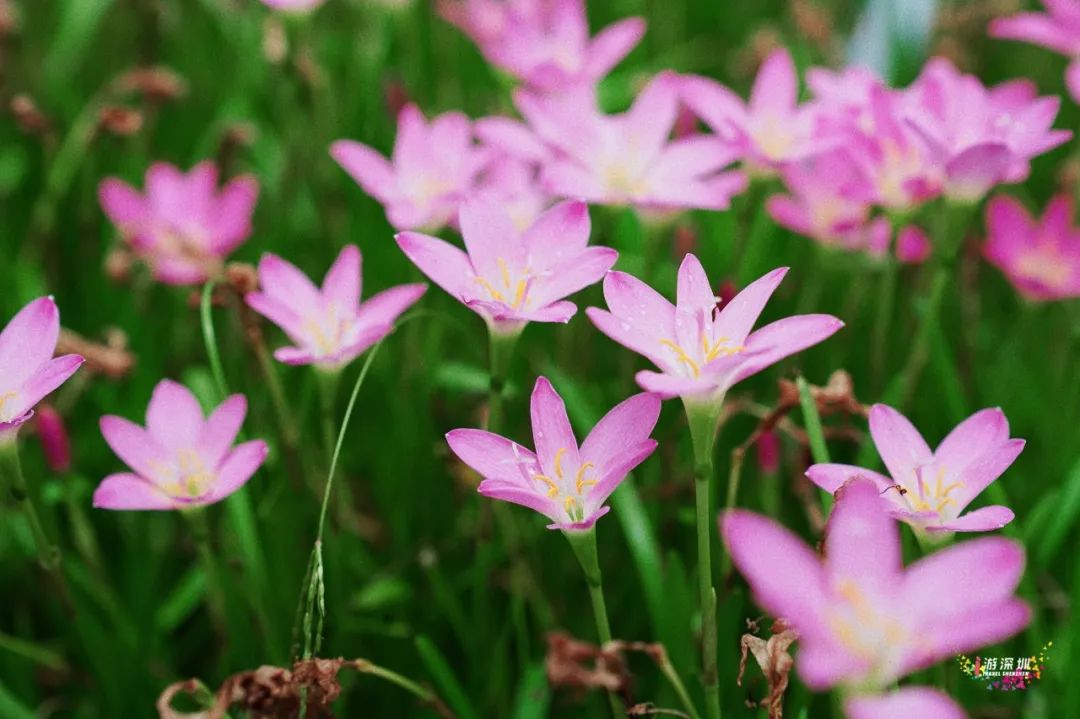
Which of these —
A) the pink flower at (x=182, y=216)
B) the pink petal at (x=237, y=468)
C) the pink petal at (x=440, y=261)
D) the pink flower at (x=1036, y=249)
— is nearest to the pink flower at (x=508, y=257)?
the pink petal at (x=440, y=261)

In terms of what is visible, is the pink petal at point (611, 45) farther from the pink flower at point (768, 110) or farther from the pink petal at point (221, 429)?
the pink petal at point (221, 429)

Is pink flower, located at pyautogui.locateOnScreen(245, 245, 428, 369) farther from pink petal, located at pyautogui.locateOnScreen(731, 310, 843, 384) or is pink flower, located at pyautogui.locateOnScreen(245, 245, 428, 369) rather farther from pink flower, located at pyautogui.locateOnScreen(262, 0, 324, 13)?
pink flower, located at pyautogui.locateOnScreen(262, 0, 324, 13)

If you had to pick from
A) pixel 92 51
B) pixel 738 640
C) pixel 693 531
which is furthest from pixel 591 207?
pixel 92 51

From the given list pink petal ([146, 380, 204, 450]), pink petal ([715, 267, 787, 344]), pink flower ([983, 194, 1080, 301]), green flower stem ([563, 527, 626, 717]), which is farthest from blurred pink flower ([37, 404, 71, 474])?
pink flower ([983, 194, 1080, 301])

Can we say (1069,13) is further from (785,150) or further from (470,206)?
(470,206)

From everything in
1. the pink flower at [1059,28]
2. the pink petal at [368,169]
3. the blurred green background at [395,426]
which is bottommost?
the blurred green background at [395,426]

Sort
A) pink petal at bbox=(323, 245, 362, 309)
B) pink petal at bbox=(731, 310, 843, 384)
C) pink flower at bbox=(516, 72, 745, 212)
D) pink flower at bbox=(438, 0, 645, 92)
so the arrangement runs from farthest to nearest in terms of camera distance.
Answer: pink flower at bbox=(438, 0, 645, 92), pink flower at bbox=(516, 72, 745, 212), pink petal at bbox=(323, 245, 362, 309), pink petal at bbox=(731, 310, 843, 384)

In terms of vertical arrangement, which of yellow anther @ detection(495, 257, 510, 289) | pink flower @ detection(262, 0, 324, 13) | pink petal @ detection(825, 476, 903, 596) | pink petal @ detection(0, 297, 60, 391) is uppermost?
pink flower @ detection(262, 0, 324, 13)

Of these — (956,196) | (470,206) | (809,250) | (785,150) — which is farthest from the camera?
(809,250)
